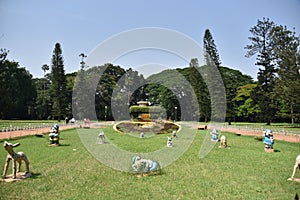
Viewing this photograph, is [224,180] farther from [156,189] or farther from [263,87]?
[263,87]

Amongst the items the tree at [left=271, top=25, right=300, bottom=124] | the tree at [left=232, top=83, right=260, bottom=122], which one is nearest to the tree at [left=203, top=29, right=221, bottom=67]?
the tree at [left=271, top=25, right=300, bottom=124]

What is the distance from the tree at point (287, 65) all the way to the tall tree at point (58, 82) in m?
29.1

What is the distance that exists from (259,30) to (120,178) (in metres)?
34.9

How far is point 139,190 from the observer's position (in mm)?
6848

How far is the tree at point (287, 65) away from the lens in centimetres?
2809

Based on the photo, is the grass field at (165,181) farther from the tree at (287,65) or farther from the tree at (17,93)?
the tree at (17,93)

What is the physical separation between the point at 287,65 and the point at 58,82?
30.9 m

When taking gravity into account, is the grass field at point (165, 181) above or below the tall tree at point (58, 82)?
below

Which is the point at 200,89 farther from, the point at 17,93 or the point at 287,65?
the point at 17,93

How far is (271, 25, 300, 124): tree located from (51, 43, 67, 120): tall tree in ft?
95.5

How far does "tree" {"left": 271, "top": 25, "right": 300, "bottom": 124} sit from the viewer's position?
2809 cm

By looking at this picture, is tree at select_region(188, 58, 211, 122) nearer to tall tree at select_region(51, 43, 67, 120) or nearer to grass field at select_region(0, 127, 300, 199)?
tall tree at select_region(51, 43, 67, 120)

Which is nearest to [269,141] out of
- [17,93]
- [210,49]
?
[210,49]

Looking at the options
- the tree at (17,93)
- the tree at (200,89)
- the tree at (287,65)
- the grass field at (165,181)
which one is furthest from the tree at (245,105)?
the grass field at (165,181)
